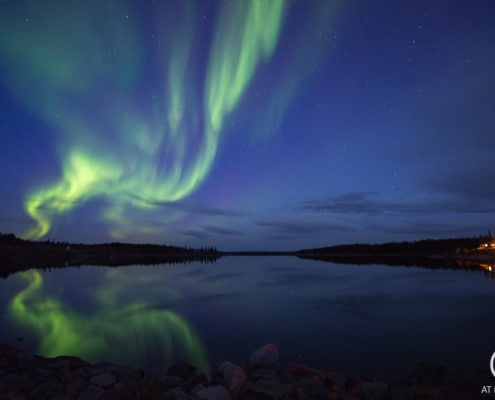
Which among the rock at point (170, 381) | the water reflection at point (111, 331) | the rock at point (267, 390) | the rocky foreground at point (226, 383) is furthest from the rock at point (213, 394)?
the water reflection at point (111, 331)

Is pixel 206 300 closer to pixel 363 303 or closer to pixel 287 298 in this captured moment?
pixel 287 298

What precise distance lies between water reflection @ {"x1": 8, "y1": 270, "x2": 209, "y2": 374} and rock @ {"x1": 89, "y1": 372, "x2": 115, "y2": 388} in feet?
11.0

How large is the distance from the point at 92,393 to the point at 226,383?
364cm

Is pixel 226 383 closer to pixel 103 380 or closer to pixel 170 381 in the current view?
pixel 170 381

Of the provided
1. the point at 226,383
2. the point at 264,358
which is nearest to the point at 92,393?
the point at 226,383

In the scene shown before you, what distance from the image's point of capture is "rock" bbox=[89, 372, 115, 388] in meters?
10.7

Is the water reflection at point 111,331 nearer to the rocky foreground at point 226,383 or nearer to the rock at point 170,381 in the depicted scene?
the rock at point 170,381

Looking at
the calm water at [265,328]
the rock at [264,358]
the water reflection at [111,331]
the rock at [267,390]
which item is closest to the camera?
the rock at [267,390]

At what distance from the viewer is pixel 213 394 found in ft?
31.8

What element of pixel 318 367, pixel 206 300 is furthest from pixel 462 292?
pixel 318 367

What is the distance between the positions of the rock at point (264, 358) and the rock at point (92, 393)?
487 centimetres

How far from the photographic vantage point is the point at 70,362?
504 inches

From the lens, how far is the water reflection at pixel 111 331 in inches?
622

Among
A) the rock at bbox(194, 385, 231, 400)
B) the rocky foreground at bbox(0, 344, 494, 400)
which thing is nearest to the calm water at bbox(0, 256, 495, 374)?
the rocky foreground at bbox(0, 344, 494, 400)
